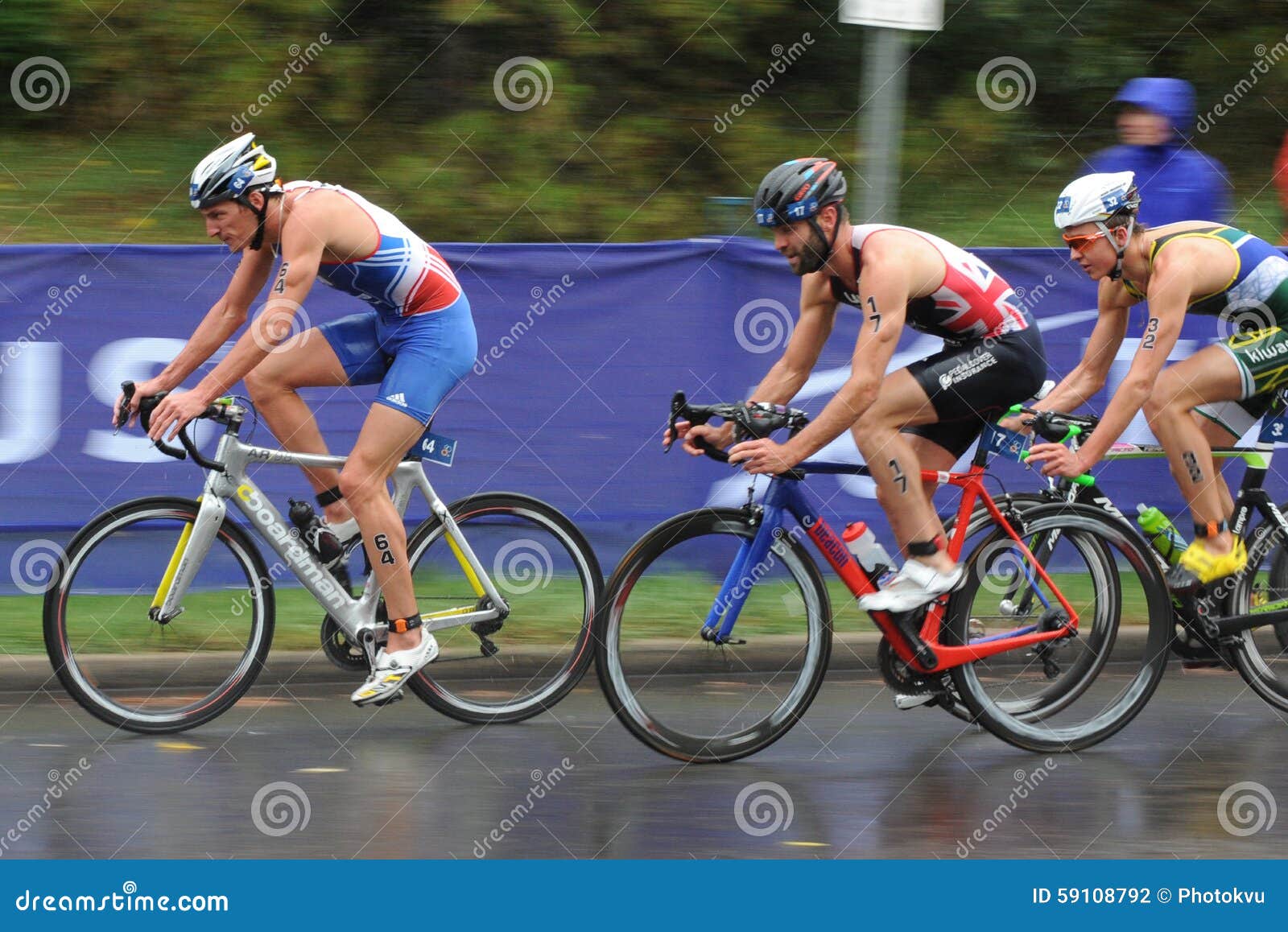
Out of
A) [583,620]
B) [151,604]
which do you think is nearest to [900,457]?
[583,620]

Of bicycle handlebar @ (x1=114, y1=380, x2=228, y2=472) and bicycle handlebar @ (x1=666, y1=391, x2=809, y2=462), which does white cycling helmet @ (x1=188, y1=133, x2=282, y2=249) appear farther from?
bicycle handlebar @ (x1=666, y1=391, x2=809, y2=462)

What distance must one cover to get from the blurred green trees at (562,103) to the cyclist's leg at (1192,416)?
5.28 metres

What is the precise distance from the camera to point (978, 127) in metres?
13.1

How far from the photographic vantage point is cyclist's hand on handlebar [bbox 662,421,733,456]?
574cm

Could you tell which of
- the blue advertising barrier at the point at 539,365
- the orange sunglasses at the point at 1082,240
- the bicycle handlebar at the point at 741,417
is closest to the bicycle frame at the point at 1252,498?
the orange sunglasses at the point at 1082,240

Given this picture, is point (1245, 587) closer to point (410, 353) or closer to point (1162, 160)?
point (1162, 160)

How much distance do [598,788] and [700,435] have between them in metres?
1.24

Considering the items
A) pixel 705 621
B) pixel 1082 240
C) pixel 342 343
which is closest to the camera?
pixel 705 621

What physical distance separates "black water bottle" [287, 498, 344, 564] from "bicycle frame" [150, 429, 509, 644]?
3 cm

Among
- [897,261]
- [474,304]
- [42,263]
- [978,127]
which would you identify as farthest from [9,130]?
[897,261]

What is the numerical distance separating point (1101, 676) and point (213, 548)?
11.4 ft

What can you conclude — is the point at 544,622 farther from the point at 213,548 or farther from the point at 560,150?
the point at 560,150

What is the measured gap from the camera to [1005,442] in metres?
6.06

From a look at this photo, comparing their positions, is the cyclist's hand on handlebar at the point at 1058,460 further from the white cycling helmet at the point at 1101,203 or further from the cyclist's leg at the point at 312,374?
the cyclist's leg at the point at 312,374
